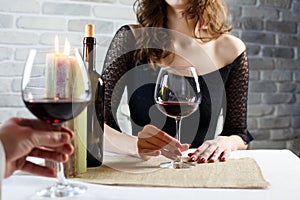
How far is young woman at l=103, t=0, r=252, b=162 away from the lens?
180cm

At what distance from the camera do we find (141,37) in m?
1.88

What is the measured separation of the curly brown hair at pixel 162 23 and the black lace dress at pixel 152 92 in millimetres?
46

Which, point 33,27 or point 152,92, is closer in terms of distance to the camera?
point 152,92

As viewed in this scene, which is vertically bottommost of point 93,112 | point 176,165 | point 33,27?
point 176,165

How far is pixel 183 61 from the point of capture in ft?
6.22

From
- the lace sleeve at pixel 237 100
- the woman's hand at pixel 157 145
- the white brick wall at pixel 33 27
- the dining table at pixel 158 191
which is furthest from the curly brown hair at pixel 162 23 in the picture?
A: the dining table at pixel 158 191

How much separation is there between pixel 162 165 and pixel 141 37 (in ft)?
2.84

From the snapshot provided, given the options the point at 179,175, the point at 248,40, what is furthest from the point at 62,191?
the point at 248,40

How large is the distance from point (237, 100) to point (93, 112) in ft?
2.73

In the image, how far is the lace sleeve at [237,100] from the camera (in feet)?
5.74

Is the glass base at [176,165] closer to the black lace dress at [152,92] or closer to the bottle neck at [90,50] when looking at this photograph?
the bottle neck at [90,50]

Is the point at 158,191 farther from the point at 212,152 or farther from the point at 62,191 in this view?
the point at 212,152

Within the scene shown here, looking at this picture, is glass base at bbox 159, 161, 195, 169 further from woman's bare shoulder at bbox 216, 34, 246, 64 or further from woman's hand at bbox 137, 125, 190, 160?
woman's bare shoulder at bbox 216, 34, 246, 64

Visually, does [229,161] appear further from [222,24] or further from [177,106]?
[222,24]
